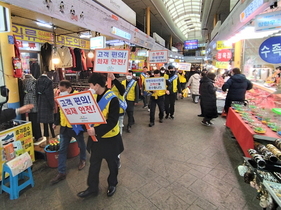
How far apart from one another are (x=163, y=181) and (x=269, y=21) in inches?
163

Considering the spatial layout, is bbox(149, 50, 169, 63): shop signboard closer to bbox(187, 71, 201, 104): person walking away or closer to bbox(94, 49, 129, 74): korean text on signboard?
bbox(187, 71, 201, 104): person walking away

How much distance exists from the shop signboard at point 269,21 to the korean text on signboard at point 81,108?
13.8ft

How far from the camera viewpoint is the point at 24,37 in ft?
20.6

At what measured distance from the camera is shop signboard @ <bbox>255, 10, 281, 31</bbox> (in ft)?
12.5

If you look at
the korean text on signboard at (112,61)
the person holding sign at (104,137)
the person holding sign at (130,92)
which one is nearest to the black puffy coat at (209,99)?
the person holding sign at (130,92)

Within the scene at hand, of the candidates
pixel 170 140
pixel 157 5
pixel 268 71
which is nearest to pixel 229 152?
pixel 170 140

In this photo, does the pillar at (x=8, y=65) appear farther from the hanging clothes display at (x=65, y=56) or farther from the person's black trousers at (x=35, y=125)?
the hanging clothes display at (x=65, y=56)

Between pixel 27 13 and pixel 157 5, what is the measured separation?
1013cm

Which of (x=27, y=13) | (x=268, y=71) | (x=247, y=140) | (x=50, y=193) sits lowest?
(x=50, y=193)

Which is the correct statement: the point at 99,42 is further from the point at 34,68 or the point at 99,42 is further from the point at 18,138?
the point at 18,138

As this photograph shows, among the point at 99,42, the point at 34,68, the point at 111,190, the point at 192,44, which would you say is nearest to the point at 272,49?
the point at 111,190

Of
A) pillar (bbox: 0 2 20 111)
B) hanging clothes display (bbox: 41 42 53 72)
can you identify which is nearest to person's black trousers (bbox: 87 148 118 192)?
pillar (bbox: 0 2 20 111)

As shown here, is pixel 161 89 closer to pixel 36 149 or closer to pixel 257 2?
pixel 257 2

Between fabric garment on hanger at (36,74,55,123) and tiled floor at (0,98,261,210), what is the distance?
105 centimetres
